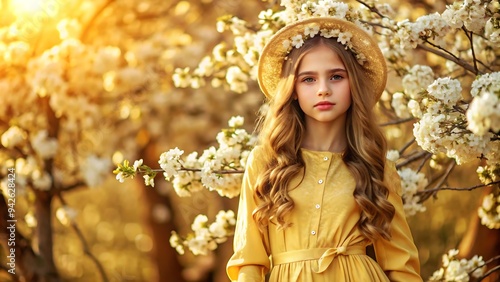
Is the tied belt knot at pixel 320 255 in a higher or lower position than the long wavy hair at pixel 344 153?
lower

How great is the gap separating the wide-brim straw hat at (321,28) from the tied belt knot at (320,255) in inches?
25.7

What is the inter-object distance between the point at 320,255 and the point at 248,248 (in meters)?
0.25

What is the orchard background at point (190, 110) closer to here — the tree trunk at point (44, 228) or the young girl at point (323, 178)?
the tree trunk at point (44, 228)

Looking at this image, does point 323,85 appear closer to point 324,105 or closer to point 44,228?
point 324,105

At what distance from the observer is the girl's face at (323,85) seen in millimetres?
2756

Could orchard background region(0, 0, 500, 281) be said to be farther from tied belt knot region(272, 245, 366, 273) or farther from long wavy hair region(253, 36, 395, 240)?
tied belt knot region(272, 245, 366, 273)

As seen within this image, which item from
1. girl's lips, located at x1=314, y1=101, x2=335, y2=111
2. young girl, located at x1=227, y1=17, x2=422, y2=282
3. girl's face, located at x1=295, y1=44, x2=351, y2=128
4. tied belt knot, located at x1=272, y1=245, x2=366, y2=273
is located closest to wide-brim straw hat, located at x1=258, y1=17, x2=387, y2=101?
young girl, located at x1=227, y1=17, x2=422, y2=282

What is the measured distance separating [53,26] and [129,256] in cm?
744

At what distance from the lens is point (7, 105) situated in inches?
A: 203

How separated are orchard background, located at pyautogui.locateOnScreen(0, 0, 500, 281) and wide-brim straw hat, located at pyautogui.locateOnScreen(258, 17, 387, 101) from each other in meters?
0.16

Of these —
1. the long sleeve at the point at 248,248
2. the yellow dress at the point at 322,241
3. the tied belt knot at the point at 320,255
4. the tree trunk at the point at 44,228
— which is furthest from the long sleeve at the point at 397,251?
the tree trunk at the point at 44,228

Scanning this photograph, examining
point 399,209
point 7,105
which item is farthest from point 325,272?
point 7,105

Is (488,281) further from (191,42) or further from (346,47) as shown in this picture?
(191,42)

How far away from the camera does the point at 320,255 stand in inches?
104
